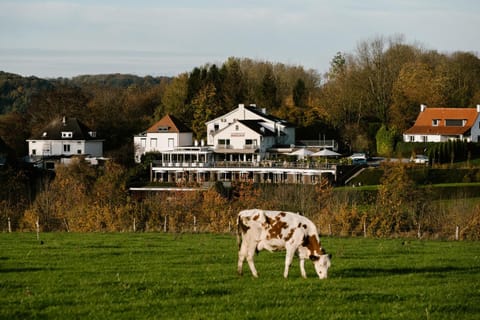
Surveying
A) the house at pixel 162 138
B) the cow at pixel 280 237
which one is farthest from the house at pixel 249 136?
the cow at pixel 280 237

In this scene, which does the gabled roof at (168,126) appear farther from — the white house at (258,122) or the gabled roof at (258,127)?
the gabled roof at (258,127)

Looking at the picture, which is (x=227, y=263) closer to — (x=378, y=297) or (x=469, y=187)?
(x=378, y=297)

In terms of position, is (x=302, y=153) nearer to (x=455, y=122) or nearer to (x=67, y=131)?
(x=455, y=122)

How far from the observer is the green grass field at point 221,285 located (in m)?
12.4

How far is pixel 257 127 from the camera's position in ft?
274

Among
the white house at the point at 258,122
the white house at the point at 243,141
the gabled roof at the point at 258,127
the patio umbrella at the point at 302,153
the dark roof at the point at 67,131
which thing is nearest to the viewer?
the patio umbrella at the point at 302,153

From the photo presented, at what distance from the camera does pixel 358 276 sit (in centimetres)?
1612

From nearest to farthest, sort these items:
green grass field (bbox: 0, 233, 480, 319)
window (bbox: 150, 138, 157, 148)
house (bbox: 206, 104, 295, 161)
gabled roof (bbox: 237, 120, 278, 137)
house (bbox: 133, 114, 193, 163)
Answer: green grass field (bbox: 0, 233, 480, 319) < house (bbox: 206, 104, 295, 161) < gabled roof (bbox: 237, 120, 278, 137) < house (bbox: 133, 114, 193, 163) < window (bbox: 150, 138, 157, 148)

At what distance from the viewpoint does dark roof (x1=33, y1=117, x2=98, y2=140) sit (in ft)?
291

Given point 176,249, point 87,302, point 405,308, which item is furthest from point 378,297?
point 176,249

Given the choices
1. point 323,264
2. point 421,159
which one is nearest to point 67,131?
point 421,159

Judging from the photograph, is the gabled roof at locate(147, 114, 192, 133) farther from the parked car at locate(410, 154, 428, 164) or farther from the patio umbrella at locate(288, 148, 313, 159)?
the parked car at locate(410, 154, 428, 164)

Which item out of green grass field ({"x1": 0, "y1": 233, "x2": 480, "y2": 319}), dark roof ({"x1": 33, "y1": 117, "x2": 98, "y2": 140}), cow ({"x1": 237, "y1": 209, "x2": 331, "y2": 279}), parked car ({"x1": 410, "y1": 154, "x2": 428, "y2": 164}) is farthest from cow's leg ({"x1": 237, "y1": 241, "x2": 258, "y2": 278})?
dark roof ({"x1": 33, "y1": 117, "x2": 98, "y2": 140})

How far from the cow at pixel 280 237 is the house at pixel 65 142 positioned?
74128 mm
